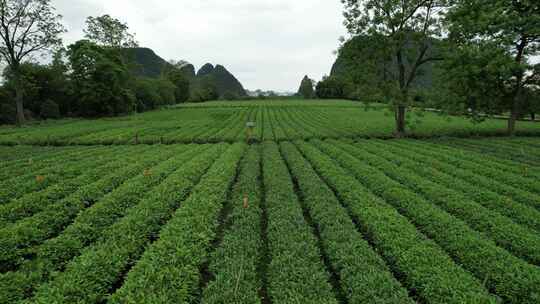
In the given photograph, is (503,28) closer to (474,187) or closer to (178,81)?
(474,187)

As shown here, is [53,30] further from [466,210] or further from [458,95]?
[458,95]

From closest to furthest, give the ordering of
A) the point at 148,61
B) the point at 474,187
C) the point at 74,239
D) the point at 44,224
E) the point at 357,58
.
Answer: the point at 74,239, the point at 44,224, the point at 474,187, the point at 357,58, the point at 148,61

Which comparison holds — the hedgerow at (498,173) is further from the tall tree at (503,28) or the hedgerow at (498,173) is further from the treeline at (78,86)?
the treeline at (78,86)

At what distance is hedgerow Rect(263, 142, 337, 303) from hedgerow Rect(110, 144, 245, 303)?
1.53 m

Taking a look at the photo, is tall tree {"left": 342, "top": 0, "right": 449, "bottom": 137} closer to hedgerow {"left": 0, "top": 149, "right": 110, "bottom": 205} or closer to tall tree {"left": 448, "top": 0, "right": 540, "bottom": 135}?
tall tree {"left": 448, "top": 0, "right": 540, "bottom": 135}

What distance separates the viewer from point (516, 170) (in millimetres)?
11219

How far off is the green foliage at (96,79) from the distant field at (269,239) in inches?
1618

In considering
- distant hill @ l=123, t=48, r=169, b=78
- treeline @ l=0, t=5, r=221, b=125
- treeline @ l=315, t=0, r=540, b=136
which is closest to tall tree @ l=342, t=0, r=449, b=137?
treeline @ l=315, t=0, r=540, b=136

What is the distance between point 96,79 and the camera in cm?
4528

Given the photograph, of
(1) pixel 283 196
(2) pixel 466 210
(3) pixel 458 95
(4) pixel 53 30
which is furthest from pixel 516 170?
(4) pixel 53 30

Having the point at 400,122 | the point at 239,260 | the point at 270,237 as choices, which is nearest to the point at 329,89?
the point at 400,122

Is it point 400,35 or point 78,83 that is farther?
point 78,83

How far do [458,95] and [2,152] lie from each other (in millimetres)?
37249

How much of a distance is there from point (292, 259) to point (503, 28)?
26.6 metres
